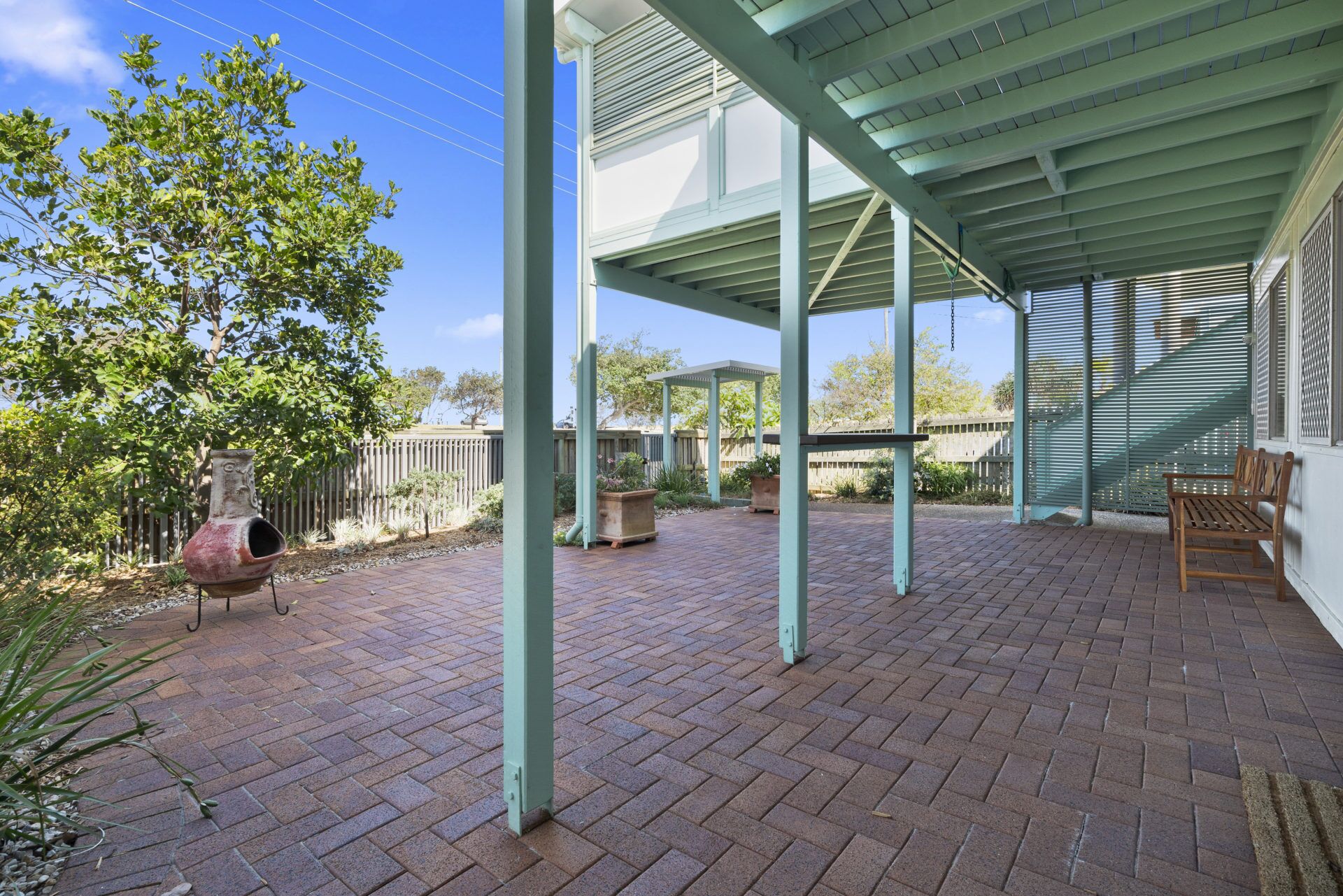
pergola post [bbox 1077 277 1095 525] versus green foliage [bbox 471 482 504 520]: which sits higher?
pergola post [bbox 1077 277 1095 525]

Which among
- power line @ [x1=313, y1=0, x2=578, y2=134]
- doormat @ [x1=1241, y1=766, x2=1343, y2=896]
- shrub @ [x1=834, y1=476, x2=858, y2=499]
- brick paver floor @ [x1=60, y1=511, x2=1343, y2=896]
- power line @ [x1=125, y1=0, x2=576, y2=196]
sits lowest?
brick paver floor @ [x1=60, y1=511, x2=1343, y2=896]

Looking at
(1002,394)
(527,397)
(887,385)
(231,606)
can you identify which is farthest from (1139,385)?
(1002,394)

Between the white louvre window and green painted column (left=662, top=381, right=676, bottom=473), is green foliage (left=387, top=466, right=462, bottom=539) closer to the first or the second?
green painted column (left=662, top=381, right=676, bottom=473)

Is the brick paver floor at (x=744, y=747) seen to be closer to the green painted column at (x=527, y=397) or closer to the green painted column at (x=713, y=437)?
A: the green painted column at (x=527, y=397)

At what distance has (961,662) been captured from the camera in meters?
2.94

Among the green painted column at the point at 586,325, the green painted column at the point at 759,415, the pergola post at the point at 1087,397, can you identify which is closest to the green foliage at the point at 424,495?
the green painted column at the point at 586,325

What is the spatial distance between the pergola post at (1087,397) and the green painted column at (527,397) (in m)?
7.75

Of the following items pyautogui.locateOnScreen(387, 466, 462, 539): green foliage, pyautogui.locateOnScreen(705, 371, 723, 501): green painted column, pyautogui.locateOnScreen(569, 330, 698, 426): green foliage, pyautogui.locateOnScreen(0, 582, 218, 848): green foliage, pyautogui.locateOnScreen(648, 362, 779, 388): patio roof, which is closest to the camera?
pyautogui.locateOnScreen(0, 582, 218, 848): green foliage

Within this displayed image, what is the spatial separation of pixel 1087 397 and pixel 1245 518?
320 cm

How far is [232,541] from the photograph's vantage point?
11.9 ft

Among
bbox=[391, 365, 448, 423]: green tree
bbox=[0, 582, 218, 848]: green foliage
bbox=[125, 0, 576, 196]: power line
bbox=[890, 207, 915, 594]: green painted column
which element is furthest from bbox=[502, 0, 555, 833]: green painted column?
bbox=[391, 365, 448, 423]: green tree

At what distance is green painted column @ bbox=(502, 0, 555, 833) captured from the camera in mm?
1706

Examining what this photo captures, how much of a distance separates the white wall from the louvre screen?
6.60 ft

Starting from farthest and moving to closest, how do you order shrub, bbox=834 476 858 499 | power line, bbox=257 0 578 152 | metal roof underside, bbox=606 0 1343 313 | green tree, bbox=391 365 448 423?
green tree, bbox=391 365 448 423, power line, bbox=257 0 578 152, shrub, bbox=834 476 858 499, metal roof underside, bbox=606 0 1343 313
